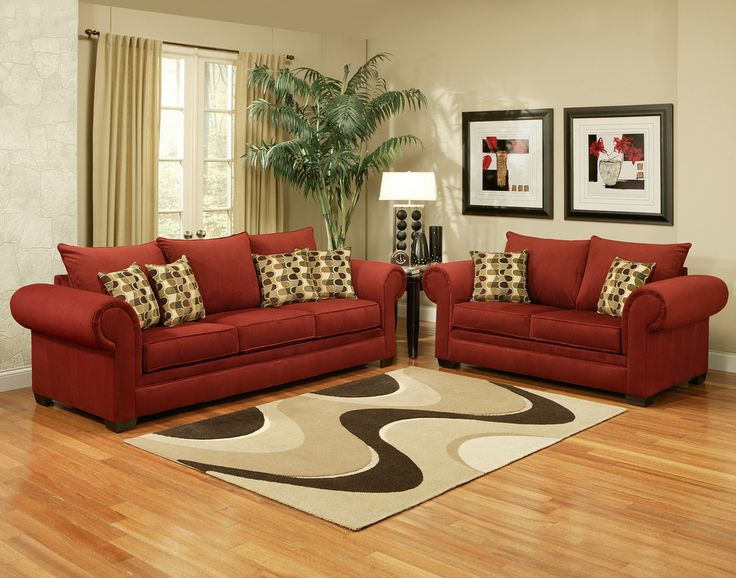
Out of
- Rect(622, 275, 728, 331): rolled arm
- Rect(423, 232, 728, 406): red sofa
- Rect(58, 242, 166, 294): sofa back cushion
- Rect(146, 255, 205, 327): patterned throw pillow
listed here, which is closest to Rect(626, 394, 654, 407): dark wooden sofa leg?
Rect(423, 232, 728, 406): red sofa

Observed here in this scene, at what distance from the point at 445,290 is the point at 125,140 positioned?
2.66 metres

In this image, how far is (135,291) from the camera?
16.7 ft

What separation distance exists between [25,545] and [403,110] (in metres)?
5.77

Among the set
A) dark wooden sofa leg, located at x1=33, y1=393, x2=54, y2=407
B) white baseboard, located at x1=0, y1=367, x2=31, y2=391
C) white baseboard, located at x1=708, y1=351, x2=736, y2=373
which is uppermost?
white baseboard, located at x1=708, y1=351, x2=736, y2=373

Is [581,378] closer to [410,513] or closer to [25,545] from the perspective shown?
[410,513]

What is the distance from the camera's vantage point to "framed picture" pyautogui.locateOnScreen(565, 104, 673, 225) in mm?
6602

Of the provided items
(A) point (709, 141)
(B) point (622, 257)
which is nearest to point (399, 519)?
(B) point (622, 257)

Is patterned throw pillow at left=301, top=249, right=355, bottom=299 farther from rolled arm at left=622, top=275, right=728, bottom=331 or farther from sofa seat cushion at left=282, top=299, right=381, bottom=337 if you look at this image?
rolled arm at left=622, top=275, right=728, bottom=331

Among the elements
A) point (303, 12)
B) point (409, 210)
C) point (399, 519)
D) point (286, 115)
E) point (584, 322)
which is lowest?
point (399, 519)

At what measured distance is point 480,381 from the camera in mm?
5922

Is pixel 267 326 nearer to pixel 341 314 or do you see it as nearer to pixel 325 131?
pixel 341 314

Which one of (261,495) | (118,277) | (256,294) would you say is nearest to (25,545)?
(261,495)

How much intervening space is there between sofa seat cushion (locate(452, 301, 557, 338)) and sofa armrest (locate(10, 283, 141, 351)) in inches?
94.8

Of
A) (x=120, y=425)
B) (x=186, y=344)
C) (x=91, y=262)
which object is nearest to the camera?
(x=120, y=425)
